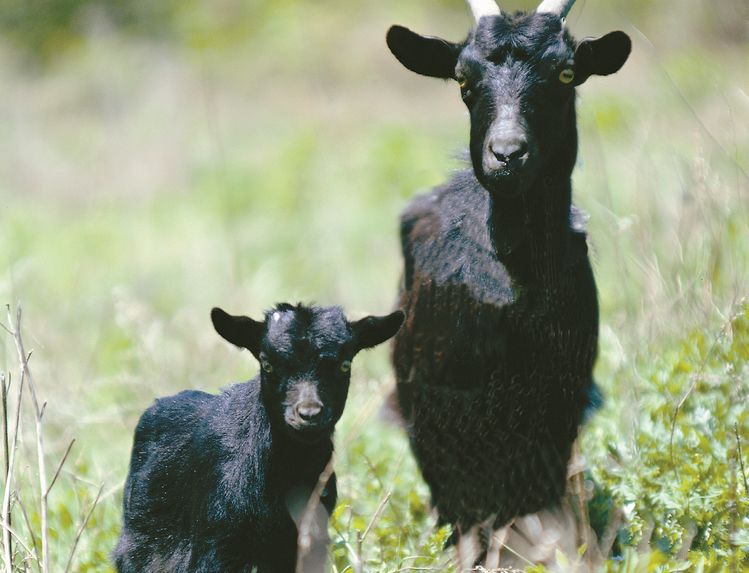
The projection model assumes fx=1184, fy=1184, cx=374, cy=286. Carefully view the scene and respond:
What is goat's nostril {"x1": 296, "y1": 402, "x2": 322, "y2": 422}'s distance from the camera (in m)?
4.92

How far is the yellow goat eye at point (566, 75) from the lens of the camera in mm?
5777

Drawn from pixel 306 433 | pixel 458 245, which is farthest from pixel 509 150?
pixel 306 433

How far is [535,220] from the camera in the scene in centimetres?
591

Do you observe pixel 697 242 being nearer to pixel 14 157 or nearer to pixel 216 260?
pixel 216 260

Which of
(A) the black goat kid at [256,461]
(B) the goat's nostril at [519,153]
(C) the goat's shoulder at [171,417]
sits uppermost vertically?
(B) the goat's nostril at [519,153]

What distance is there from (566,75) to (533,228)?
0.77 meters

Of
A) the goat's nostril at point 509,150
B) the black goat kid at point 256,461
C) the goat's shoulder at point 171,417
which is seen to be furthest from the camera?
the goat's shoulder at point 171,417

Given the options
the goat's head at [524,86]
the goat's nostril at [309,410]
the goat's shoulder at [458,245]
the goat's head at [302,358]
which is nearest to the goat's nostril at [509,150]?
the goat's head at [524,86]

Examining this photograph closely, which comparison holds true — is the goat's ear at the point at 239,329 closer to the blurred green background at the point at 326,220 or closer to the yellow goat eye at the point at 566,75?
the blurred green background at the point at 326,220

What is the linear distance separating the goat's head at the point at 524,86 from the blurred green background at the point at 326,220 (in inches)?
35.3

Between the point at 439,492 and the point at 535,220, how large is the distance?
1.74 metres

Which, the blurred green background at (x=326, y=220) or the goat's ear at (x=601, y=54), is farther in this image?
the blurred green background at (x=326, y=220)

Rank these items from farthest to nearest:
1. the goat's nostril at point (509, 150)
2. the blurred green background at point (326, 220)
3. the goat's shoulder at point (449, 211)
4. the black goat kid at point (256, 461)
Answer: the blurred green background at point (326, 220) < the goat's shoulder at point (449, 211) < the goat's nostril at point (509, 150) < the black goat kid at point (256, 461)

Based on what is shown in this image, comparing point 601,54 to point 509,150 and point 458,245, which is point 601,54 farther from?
point 458,245
